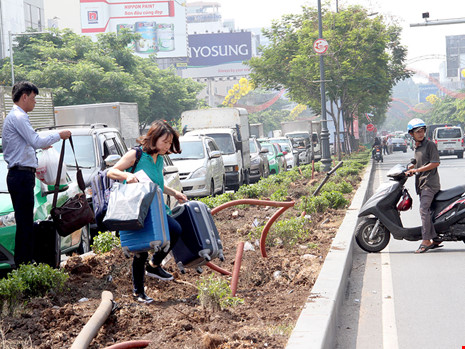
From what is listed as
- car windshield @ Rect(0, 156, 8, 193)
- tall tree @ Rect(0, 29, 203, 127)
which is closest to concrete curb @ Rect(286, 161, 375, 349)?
car windshield @ Rect(0, 156, 8, 193)

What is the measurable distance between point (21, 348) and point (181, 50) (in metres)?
98.1

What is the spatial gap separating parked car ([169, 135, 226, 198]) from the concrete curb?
889 centimetres

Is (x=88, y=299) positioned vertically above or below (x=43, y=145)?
below

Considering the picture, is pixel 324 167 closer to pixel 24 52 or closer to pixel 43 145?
pixel 43 145

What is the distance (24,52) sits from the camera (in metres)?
51.8

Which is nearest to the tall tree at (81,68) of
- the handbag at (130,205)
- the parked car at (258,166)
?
the parked car at (258,166)

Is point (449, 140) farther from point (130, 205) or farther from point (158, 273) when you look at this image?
point (130, 205)

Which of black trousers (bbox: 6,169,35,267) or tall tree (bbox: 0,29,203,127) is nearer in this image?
black trousers (bbox: 6,169,35,267)

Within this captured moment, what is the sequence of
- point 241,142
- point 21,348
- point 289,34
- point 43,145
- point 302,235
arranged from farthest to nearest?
point 289,34, point 241,142, point 302,235, point 43,145, point 21,348

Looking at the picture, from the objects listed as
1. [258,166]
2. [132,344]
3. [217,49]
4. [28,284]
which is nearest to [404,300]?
[28,284]

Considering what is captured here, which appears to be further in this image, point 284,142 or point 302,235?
point 284,142

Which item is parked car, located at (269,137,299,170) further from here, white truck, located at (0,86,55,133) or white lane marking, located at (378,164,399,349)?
white lane marking, located at (378,164,399,349)

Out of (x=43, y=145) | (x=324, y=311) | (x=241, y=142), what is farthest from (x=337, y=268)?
(x=241, y=142)

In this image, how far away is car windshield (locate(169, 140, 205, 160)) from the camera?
19.7m
